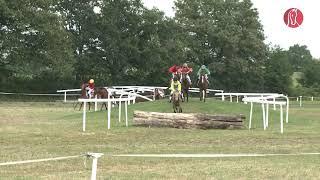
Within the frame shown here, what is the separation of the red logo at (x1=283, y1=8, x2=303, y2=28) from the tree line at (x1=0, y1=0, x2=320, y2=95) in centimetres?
2341

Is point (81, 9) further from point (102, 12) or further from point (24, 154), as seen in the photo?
point (24, 154)

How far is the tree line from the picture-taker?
50.2m

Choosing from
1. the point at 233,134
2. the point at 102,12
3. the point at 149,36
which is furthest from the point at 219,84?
the point at 233,134

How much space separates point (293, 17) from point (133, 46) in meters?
31.2

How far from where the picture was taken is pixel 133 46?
60875mm

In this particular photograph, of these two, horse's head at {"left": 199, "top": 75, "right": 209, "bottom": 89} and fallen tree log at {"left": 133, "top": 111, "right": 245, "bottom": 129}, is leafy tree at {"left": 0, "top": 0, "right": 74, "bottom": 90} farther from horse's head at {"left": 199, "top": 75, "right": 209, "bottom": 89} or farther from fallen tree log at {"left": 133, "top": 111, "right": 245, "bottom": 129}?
fallen tree log at {"left": 133, "top": 111, "right": 245, "bottom": 129}

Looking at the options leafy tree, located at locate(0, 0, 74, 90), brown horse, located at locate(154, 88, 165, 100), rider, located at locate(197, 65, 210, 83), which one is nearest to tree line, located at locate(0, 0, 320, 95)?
leafy tree, located at locate(0, 0, 74, 90)

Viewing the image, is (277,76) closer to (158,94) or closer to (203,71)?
(158,94)

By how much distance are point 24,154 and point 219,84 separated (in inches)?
2363

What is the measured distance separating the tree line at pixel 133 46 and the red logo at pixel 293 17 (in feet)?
76.8

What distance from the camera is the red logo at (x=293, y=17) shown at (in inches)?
1227

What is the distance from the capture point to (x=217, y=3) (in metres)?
73.5

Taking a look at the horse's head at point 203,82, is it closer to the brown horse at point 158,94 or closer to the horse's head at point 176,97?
the horse's head at point 176,97

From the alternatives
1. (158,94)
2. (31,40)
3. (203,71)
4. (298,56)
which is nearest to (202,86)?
(203,71)
